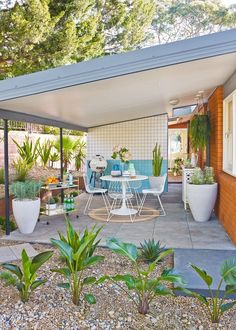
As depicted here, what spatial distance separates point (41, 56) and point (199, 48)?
6426mm

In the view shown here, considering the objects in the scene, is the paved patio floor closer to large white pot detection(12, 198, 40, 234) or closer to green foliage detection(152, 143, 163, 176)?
large white pot detection(12, 198, 40, 234)

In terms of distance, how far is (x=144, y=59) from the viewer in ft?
12.1

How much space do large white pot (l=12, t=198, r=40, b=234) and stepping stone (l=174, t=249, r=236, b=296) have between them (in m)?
2.35

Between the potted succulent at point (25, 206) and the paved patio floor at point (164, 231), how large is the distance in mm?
159

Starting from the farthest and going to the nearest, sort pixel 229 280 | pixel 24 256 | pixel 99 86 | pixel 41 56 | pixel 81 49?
pixel 81 49
pixel 41 56
pixel 99 86
pixel 24 256
pixel 229 280

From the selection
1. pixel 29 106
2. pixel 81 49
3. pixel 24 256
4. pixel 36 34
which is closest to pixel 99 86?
pixel 29 106

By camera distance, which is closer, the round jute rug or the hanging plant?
the round jute rug

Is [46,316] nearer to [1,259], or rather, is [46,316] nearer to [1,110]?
[1,259]

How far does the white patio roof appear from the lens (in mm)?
3719

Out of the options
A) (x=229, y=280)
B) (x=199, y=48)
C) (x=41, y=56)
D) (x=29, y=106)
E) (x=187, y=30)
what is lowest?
(x=229, y=280)

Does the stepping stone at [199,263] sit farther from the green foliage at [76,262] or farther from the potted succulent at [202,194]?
the potted succulent at [202,194]

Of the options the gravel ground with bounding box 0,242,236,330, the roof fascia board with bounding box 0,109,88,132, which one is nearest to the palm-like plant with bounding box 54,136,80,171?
the roof fascia board with bounding box 0,109,88,132

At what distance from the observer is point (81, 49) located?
33.0 ft

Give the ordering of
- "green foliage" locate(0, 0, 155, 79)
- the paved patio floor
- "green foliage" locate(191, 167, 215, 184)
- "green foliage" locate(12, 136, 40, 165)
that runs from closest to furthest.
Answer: the paved patio floor < "green foliage" locate(191, 167, 215, 184) < "green foliage" locate(0, 0, 155, 79) < "green foliage" locate(12, 136, 40, 165)
